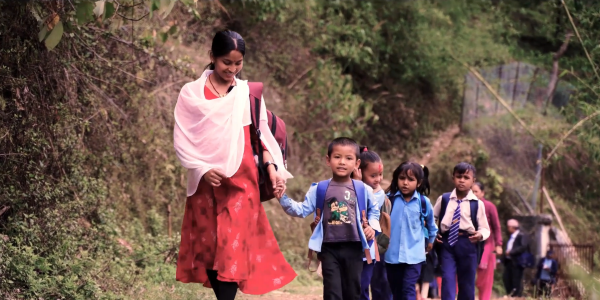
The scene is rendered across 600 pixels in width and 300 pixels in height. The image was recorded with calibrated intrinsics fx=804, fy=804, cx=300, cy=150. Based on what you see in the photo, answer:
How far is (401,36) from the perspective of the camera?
1970 centimetres

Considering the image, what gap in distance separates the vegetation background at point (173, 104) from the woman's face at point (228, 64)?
503 mm

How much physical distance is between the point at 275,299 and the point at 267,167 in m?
4.02

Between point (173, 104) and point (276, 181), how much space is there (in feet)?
21.0

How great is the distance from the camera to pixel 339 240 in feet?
19.6

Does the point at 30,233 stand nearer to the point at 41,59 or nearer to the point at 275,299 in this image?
the point at 41,59

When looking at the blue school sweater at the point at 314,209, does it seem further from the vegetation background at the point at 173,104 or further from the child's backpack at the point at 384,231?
the vegetation background at the point at 173,104

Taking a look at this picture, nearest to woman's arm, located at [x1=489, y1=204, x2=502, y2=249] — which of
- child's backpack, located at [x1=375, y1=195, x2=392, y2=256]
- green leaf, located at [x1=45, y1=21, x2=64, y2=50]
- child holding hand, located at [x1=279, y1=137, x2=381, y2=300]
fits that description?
child's backpack, located at [x1=375, y1=195, x2=392, y2=256]

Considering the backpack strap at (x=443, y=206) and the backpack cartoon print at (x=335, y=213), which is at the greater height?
the backpack cartoon print at (x=335, y=213)

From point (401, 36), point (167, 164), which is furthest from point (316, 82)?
point (167, 164)

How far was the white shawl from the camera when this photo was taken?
5375 mm

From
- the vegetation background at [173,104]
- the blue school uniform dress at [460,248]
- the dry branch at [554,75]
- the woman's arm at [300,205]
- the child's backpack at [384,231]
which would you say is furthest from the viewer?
the dry branch at [554,75]

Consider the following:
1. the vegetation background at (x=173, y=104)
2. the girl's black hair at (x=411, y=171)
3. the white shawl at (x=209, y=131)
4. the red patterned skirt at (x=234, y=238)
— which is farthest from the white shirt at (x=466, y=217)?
the white shawl at (x=209, y=131)

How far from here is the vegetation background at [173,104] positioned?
7.09 meters

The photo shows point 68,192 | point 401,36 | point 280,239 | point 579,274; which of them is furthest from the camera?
point 401,36
